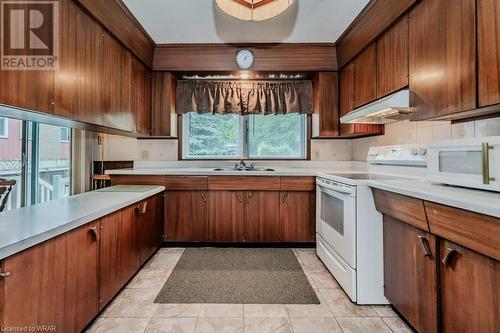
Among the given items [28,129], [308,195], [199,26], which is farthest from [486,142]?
[28,129]

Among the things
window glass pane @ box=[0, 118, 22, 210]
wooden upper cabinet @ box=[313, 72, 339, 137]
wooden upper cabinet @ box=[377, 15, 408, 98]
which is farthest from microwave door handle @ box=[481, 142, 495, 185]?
window glass pane @ box=[0, 118, 22, 210]

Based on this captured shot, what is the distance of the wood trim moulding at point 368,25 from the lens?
2.09 metres

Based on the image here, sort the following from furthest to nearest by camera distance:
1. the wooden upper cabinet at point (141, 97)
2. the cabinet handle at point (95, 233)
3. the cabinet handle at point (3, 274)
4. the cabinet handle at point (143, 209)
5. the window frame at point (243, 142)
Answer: the window frame at point (243, 142) < the wooden upper cabinet at point (141, 97) < the cabinet handle at point (143, 209) < the cabinet handle at point (95, 233) < the cabinet handle at point (3, 274)

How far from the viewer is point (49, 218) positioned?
1.41m

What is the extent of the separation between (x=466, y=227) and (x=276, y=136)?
109 inches

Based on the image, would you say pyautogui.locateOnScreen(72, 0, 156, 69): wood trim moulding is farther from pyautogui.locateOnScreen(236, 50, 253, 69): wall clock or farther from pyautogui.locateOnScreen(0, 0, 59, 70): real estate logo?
pyautogui.locateOnScreen(236, 50, 253, 69): wall clock

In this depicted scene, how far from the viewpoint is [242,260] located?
109 inches

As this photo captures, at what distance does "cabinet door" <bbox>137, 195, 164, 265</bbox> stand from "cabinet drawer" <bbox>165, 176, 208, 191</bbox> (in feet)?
0.62

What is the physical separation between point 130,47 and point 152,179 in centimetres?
143

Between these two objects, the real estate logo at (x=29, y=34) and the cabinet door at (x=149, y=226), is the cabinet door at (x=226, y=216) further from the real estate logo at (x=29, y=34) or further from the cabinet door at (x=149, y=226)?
the real estate logo at (x=29, y=34)

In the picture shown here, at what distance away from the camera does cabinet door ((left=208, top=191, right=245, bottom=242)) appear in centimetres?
310

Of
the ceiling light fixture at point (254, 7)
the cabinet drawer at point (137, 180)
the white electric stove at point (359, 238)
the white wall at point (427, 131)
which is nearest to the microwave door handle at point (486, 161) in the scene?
the white wall at point (427, 131)

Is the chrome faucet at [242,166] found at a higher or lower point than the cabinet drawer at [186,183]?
higher

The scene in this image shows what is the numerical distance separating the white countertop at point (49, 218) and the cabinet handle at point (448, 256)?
6.17 feet
